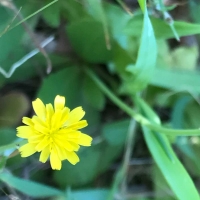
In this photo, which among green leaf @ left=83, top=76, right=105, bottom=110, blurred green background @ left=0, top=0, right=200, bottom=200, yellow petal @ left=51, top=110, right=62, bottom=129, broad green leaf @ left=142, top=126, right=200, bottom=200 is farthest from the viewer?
green leaf @ left=83, top=76, right=105, bottom=110

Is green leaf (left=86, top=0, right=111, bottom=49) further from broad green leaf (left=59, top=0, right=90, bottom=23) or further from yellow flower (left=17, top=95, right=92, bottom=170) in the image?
yellow flower (left=17, top=95, right=92, bottom=170)

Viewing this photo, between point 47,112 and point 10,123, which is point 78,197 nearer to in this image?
point 10,123

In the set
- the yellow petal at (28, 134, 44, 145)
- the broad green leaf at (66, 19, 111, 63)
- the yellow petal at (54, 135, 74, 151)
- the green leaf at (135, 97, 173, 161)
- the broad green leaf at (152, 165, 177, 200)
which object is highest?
the broad green leaf at (66, 19, 111, 63)

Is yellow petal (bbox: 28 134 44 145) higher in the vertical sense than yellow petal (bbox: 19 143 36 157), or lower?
higher

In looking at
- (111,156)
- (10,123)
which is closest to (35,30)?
(10,123)

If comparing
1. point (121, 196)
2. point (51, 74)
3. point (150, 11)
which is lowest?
point (121, 196)

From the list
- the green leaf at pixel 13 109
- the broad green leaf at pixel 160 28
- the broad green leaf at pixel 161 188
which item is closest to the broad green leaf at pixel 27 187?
the green leaf at pixel 13 109

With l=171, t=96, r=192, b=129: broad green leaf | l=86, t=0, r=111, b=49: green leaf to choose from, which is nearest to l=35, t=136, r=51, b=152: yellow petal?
l=86, t=0, r=111, b=49: green leaf
